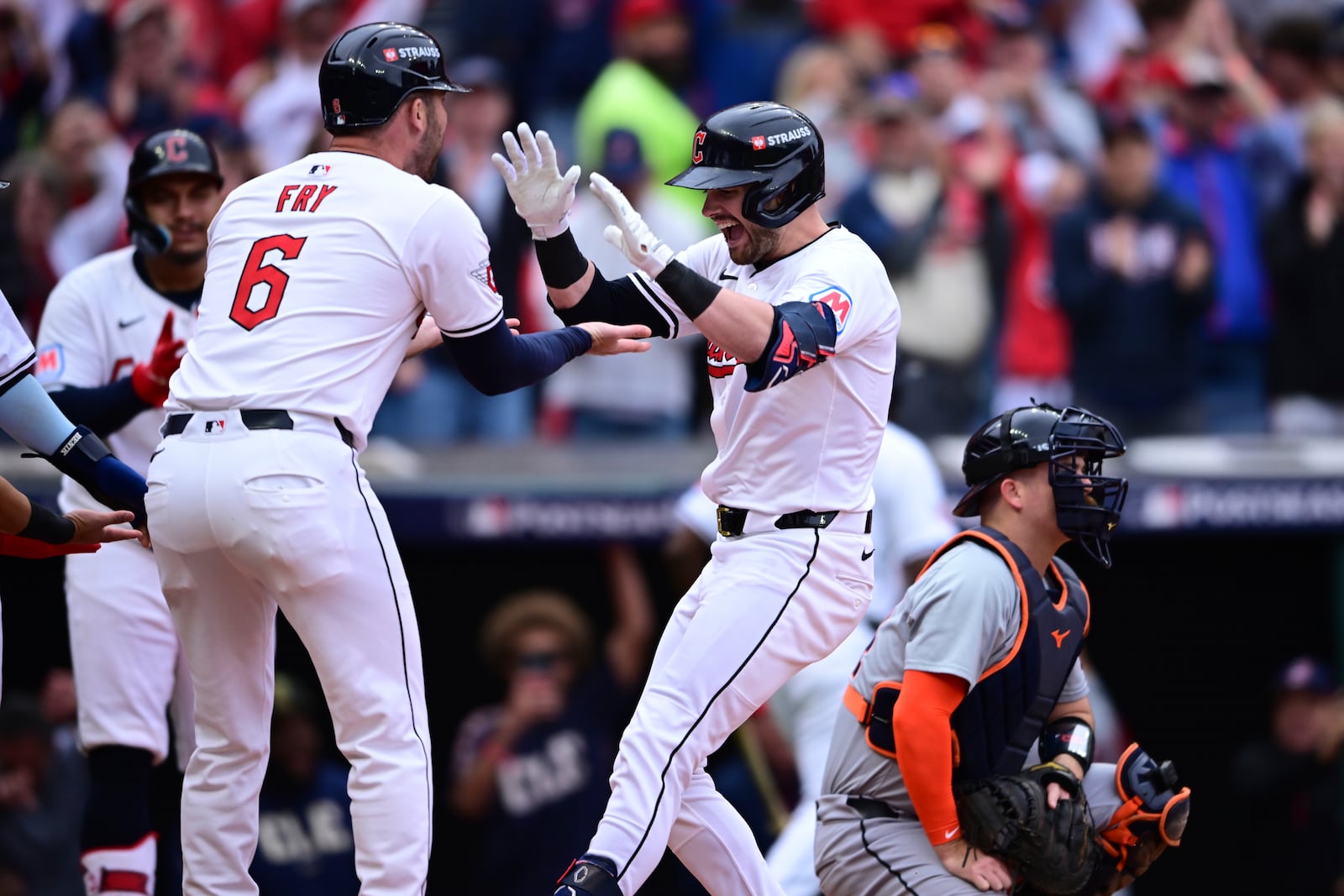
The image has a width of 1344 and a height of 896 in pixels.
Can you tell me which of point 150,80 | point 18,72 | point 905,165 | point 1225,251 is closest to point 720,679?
point 905,165

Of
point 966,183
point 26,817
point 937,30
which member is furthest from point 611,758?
point 937,30

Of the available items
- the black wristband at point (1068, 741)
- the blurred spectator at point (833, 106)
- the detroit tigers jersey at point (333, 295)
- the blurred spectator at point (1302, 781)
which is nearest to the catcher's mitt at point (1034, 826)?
the black wristband at point (1068, 741)

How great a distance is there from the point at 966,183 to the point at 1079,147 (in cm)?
96

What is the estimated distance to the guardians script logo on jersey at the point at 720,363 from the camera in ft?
14.6

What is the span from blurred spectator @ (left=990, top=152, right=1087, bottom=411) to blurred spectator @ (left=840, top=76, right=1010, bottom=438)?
0.17 metres

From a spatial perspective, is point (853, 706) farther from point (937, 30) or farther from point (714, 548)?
point (937, 30)

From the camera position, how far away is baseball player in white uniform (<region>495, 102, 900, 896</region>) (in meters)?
4.09

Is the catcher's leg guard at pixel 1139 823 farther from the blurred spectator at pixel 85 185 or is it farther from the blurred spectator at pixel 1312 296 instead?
the blurred spectator at pixel 85 185

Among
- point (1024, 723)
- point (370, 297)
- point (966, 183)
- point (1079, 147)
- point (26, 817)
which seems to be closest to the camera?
point (370, 297)

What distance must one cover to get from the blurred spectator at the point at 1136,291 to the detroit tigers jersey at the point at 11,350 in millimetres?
5530

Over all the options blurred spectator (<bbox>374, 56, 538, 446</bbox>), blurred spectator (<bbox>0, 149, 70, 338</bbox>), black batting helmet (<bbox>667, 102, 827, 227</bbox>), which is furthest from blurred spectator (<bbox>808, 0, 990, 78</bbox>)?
black batting helmet (<bbox>667, 102, 827, 227</bbox>)

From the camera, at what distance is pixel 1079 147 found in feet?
31.2

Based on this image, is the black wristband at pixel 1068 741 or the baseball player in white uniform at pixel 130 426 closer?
the black wristband at pixel 1068 741

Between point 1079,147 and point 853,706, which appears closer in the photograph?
point 853,706
